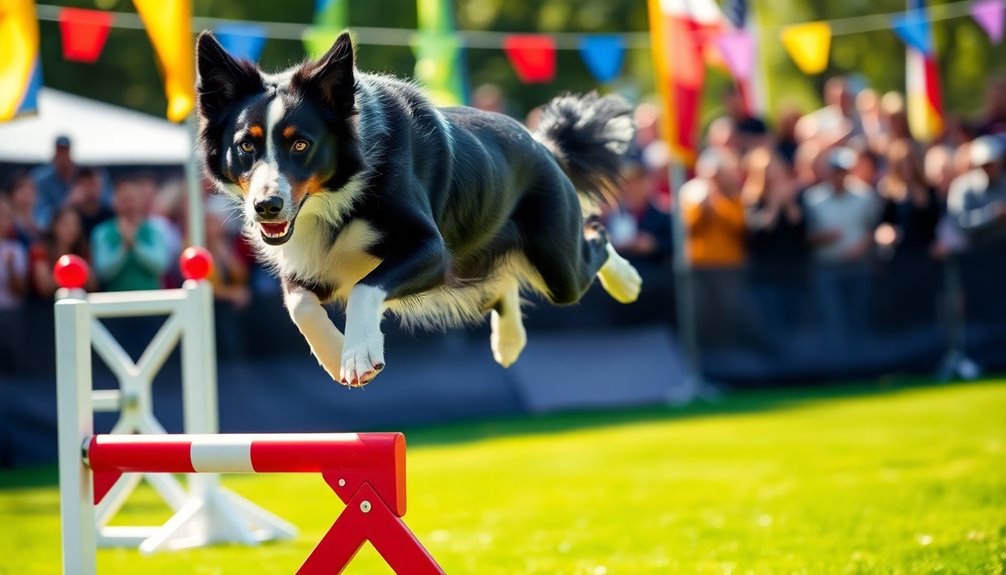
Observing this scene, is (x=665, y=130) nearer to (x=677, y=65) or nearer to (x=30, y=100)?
(x=677, y=65)

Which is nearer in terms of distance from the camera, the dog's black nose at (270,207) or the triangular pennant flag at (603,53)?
the dog's black nose at (270,207)

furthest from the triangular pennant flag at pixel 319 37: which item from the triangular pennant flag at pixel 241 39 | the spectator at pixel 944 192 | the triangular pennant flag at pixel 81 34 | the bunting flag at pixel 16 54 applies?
the spectator at pixel 944 192

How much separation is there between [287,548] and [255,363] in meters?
4.38

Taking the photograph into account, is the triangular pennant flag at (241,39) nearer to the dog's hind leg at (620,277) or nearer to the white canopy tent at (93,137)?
the white canopy tent at (93,137)

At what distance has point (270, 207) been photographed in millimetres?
4258

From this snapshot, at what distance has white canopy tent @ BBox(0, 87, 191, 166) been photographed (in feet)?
41.4

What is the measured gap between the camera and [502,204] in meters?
5.43

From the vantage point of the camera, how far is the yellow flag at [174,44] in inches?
285

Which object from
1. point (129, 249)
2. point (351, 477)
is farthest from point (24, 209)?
point (351, 477)

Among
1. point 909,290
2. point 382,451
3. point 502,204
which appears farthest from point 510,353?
point 909,290

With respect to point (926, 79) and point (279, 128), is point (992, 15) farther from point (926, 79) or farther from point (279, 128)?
point (279, 128)

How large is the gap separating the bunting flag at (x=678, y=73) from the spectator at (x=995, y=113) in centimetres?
385

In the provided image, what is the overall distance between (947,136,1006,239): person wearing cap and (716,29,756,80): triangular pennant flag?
268 centimetres

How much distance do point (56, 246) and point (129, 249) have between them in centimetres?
63
